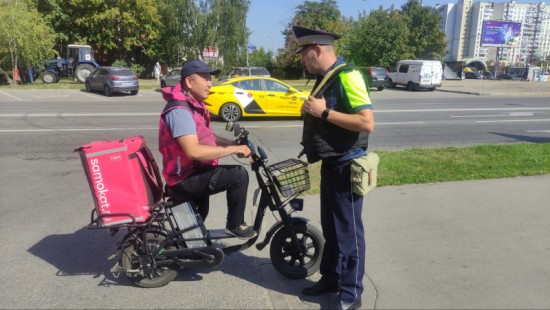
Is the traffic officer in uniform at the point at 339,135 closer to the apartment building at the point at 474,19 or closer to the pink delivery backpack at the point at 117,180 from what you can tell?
the pink delivery backpack at the point at 117,180

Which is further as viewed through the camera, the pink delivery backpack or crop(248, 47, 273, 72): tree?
crop(248, 47, 273, 72): tree

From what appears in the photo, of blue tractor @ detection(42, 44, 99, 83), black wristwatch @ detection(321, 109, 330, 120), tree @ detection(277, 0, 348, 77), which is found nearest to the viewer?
black wristwatch @ detection(321, 109, 330, 120)

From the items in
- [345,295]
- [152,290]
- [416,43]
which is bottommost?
[152,290]

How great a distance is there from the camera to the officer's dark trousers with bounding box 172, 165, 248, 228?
3291mm

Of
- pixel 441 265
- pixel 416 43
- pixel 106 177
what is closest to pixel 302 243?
pixel 441 265

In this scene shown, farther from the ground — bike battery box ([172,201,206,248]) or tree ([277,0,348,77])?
tree ([277,0,348,77])

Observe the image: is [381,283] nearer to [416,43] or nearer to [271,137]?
[271,137]

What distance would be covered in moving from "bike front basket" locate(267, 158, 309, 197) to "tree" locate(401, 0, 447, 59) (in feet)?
178

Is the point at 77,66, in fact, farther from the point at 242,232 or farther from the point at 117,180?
the point at 242,232

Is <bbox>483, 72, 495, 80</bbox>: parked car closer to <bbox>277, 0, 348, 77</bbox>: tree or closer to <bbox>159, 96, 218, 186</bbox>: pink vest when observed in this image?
<bbox>277, 0, 348, 77</bbox>: tree

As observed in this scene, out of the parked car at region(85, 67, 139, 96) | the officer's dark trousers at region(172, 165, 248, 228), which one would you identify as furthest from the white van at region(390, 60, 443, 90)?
the officer's dark trousers at region(172, 165, 248, 228)

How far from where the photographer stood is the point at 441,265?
368 centimetres

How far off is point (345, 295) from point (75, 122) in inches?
472

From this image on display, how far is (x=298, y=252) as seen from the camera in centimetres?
356
